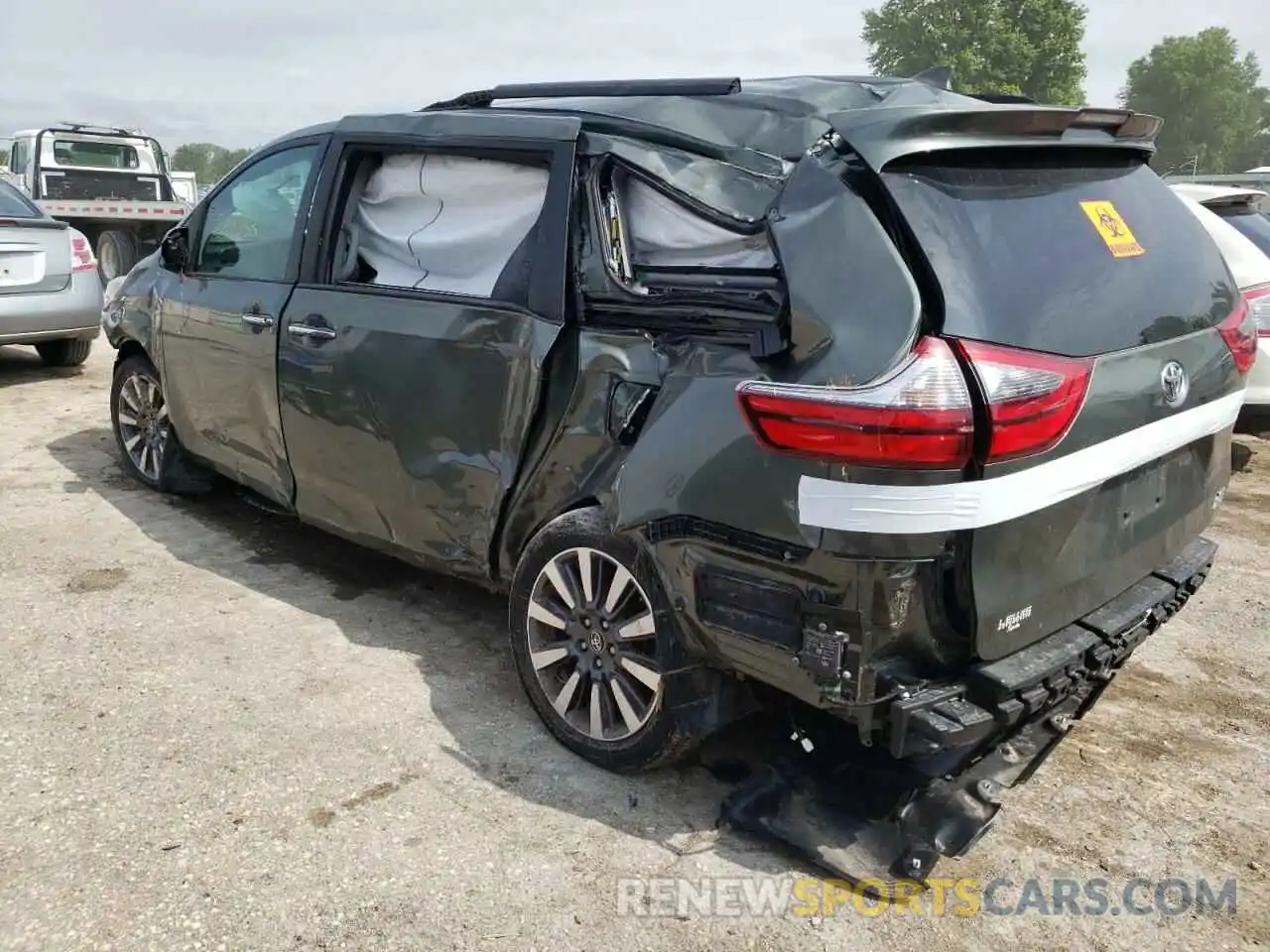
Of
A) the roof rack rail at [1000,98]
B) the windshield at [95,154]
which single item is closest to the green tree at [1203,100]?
the windshield at [95,154]

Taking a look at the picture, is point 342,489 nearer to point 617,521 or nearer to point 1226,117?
point 617,521

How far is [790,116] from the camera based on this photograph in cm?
282

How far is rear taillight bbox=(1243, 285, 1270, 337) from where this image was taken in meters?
5.57

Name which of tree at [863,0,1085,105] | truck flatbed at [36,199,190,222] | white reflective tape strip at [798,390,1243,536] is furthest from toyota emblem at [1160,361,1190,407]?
tree at [863,0,1085,105]

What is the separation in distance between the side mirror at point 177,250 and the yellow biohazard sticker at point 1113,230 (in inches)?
151

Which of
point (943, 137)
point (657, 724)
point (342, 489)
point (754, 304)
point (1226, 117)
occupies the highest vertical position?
point (1226, 117)

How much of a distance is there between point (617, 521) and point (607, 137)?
1.12 meters

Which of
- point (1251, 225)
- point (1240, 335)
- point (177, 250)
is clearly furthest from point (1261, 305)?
point (177, 250)

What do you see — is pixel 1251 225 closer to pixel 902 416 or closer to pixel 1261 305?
pixel 1261 305

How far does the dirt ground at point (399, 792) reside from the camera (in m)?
2.39

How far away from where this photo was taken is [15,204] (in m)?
8.16

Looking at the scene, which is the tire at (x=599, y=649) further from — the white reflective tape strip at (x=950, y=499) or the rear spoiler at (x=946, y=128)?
the rear spoiler at (x=946, y=128)

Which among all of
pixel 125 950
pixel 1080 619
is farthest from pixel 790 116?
pixel 125 950

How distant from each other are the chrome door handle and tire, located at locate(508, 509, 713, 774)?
3.99ft
